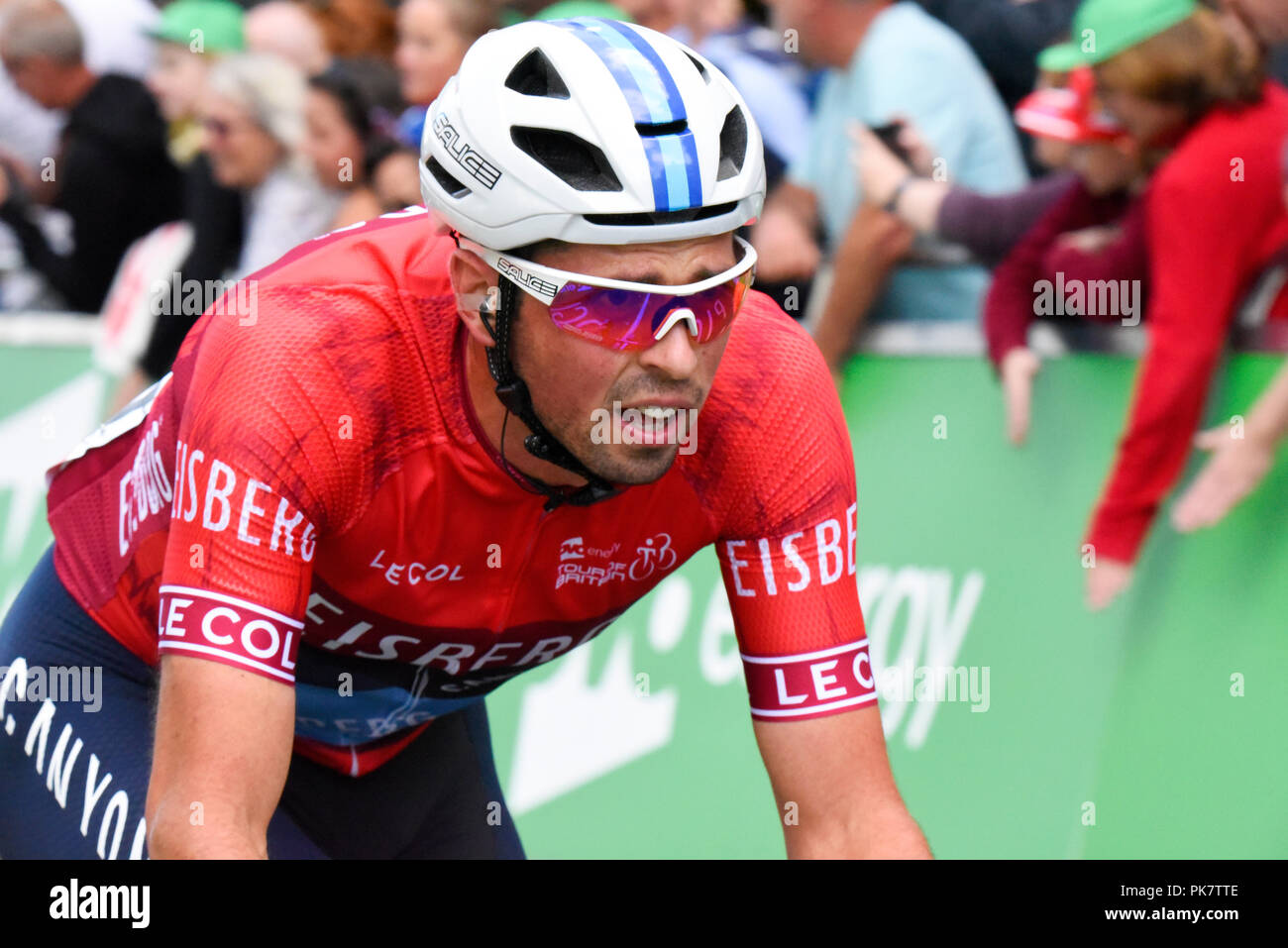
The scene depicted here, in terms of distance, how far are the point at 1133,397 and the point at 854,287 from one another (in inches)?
39.2

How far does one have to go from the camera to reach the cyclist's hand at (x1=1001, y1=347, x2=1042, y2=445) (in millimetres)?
5109

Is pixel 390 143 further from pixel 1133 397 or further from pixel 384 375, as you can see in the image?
pixel 384 375

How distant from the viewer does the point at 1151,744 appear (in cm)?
498

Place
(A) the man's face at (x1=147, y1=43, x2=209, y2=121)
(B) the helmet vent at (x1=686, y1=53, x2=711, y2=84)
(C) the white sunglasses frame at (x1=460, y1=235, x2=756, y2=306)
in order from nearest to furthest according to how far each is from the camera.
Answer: (C) the white sunglasses frame at (x1=460, y1=235, x2=756, y2=306)
(B) the helmet vent at (x1=686, y1=53, x2=711, y2=84)
(A) the man's face at (x1=147, y1=43, x2=209, y2=121)

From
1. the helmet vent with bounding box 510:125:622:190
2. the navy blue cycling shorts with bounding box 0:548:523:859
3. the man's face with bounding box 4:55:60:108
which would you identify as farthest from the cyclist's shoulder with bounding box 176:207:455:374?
the man's face with bounding box 4:55:60:108

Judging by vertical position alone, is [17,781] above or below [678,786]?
above

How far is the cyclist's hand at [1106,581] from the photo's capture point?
4.94 metres

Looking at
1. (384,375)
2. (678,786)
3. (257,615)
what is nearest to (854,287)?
(678,786)

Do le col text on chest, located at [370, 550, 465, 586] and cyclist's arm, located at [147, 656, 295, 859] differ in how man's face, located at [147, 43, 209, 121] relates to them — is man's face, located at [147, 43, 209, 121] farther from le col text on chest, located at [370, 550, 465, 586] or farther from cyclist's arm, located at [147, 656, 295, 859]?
cyclist's arm, located at [147, 656, 295, 859]

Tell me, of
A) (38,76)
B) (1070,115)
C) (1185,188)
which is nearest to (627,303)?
(1185,188)

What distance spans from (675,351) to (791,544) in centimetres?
49

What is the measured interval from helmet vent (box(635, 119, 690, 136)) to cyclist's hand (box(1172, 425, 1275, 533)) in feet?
7.37

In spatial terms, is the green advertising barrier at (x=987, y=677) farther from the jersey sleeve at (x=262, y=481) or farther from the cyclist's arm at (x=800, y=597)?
the jersey sleeve at (x=262, y=481)
